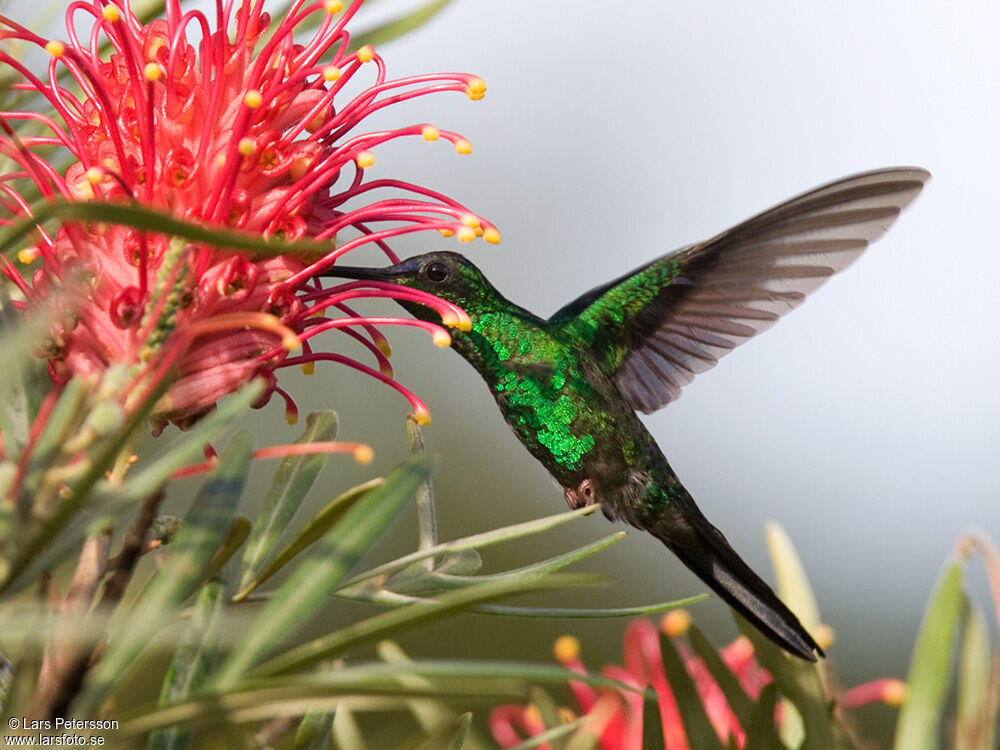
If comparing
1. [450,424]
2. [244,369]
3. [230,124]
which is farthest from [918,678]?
[450,424]

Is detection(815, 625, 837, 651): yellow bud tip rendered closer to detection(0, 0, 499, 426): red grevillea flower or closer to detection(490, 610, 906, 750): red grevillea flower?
detection(490, 610, 906, 750): red grevillea flower

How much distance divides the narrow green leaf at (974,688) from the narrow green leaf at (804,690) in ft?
0.27

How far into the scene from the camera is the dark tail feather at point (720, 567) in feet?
3.77

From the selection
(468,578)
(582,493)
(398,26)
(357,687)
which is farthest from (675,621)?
(582,493)

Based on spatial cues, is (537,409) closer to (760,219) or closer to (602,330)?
(602,330)

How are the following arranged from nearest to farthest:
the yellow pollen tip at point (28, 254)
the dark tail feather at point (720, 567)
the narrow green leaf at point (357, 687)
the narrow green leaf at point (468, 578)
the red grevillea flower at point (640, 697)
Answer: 1. the narrow green leaf at point (357, 687)
2. the narrow green leaf at point (468, 578)
3. the yellow pollen tip at point (28, 254)
4. the red grevillea flower at point (640, 697)
5. the dark tail feather at point (720, 567)

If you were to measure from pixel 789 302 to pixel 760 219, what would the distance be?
13 cm

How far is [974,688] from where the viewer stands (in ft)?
2.42

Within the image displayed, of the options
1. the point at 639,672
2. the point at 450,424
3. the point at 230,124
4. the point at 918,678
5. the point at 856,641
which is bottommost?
the point at 856,641

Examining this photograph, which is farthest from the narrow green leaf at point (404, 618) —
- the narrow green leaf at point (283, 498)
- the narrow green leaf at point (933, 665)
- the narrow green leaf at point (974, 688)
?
the narrow green leaf at point (974, 688)

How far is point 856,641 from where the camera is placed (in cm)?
617

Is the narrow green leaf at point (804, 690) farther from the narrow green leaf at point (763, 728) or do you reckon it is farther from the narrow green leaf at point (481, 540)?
the narrow green leaf at point (481, 540)

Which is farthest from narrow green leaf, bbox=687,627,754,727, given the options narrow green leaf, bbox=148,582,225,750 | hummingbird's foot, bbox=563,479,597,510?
hummingbird's foot, bbox=563,479,597,510

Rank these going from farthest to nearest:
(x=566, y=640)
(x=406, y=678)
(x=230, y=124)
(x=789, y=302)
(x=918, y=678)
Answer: (x=789, y=302) → (x=566, y=640) → (x=230, y=124) → (x=918, y=678) → (x=406, y=678)
